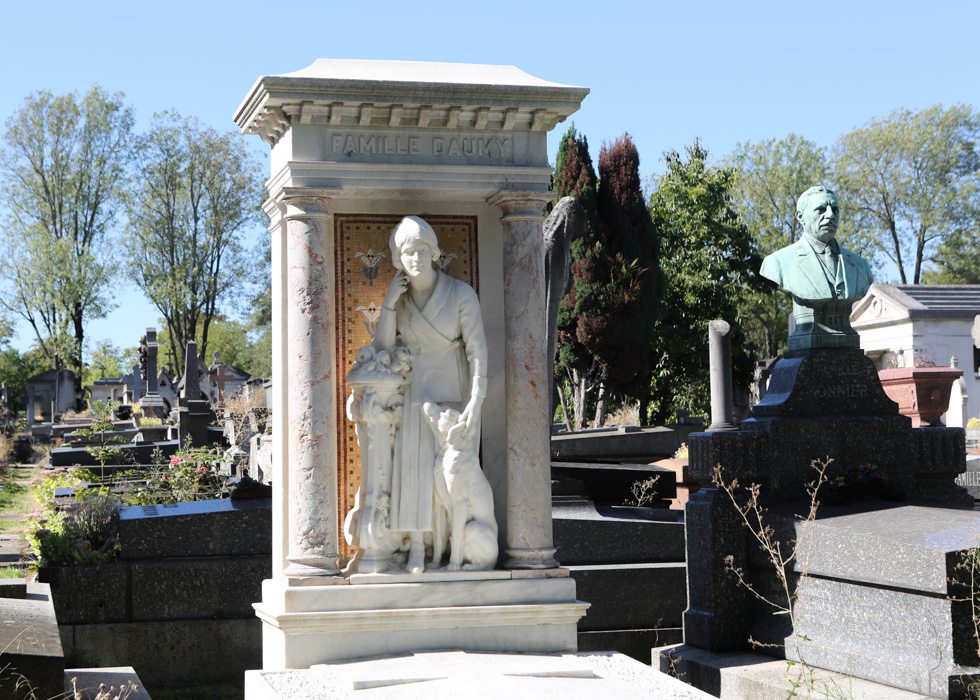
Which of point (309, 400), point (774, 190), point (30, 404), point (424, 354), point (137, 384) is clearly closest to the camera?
point (309, 400)

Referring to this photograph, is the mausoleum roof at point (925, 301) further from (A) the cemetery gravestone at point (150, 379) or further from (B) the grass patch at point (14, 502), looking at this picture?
(B) the grass patch at point (14, 502)

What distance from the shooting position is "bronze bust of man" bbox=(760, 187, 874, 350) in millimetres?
8023

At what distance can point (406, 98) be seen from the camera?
5953 mm

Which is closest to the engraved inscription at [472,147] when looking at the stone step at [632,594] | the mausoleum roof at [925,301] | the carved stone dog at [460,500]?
the carved stone dog at [460,500]

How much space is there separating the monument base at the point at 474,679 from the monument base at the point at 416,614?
0.50ft

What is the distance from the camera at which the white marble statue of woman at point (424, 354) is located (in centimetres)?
601

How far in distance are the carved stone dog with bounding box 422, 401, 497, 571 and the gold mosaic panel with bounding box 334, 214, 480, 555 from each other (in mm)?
521

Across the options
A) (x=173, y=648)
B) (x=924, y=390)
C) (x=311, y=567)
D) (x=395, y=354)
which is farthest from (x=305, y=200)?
(x=924, y=390)

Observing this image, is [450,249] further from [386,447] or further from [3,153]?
[3,153]

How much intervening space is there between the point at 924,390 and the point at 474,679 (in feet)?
31.9

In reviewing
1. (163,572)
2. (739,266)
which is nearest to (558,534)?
(163,572)

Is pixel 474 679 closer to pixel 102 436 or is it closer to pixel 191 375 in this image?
pixel 102 436

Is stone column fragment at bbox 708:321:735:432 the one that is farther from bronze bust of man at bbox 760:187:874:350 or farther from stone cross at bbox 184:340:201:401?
stone cross at bbox 184:340:201:401

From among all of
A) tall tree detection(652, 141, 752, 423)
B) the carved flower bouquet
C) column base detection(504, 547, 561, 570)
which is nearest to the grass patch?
column base detection(504, 547, 561, 570)
